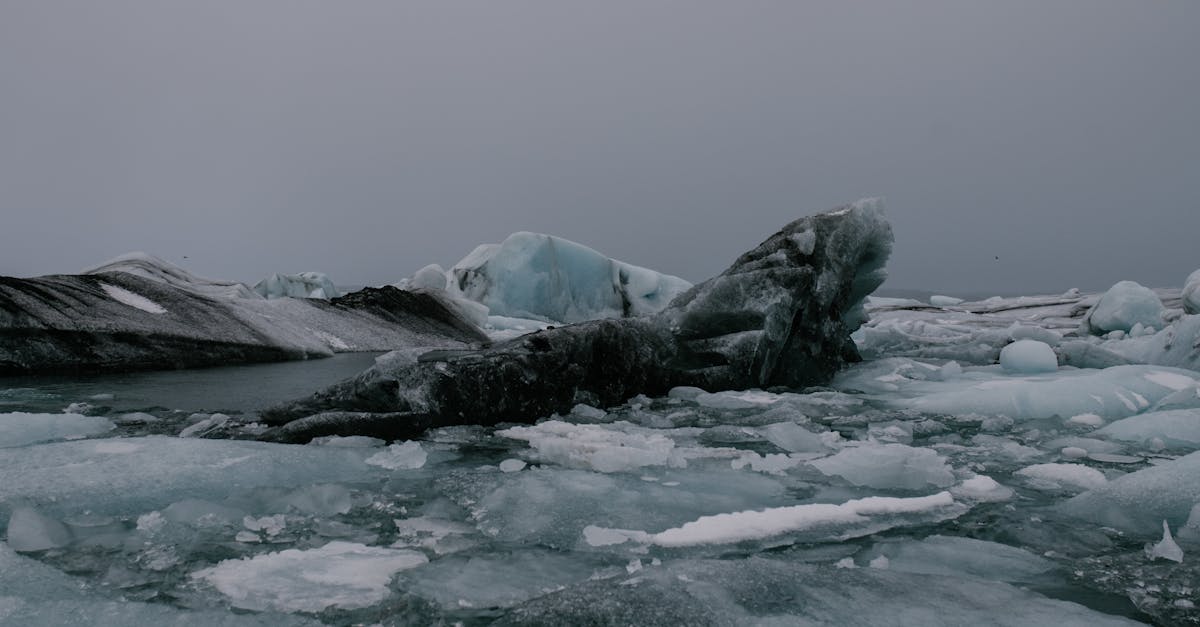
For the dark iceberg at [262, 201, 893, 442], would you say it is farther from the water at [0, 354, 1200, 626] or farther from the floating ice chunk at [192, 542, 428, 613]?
the floating ice chunk at [192, 542, 428, 613]

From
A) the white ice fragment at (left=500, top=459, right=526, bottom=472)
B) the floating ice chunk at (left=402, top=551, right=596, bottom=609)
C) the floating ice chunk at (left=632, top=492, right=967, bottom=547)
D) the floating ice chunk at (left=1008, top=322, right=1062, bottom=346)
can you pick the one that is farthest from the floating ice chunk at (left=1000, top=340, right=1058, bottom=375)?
the floating ice chunk at (left=402, top=551, right=596, bottom=609)

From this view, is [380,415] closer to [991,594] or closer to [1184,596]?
[991,594]

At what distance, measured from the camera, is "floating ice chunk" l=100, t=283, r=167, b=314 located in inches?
275

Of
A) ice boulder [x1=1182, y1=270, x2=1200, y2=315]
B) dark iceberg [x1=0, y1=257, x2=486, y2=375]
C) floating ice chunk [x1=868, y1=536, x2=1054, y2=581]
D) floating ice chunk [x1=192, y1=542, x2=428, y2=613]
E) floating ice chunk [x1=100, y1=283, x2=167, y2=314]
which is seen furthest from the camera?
ice boulder [x1=1182, y1=270, x2=1200, y2=315]

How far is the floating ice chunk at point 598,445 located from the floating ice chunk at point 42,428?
74.5 inches

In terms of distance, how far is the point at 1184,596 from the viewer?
1.43 m

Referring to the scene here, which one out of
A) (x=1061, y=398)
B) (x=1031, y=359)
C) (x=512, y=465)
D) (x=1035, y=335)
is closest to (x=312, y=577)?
(x=512, y=465)

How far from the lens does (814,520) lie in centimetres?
193

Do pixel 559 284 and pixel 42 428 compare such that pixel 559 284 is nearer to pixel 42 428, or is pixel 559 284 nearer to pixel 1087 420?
pixel 1087 420

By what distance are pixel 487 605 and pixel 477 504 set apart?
72 cm

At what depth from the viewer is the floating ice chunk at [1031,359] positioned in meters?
5.93

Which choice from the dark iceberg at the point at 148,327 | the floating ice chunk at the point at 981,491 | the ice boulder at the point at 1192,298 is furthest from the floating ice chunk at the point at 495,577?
the ice boulder at the point at 1192,298

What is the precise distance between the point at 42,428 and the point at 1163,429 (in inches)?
197

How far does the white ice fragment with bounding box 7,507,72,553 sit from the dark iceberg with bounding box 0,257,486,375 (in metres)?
5.58
